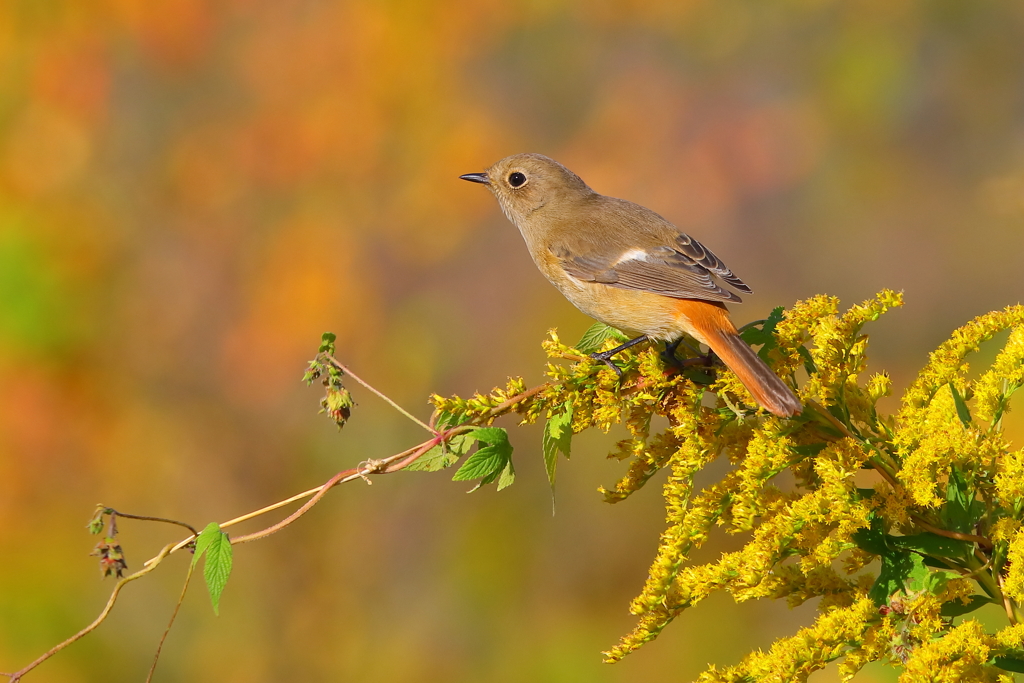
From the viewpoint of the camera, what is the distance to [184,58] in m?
8.66

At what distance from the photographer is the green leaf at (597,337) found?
271 centimetres

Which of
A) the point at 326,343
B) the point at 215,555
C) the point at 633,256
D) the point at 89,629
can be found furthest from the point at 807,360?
the point at 89,629

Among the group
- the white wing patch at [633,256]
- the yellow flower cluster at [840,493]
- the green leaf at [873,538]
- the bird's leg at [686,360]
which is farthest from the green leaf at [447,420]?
the white wing patch at [633,256]

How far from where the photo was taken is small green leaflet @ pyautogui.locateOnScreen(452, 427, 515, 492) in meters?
2.09

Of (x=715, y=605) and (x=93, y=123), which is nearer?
(x=715, y=605)

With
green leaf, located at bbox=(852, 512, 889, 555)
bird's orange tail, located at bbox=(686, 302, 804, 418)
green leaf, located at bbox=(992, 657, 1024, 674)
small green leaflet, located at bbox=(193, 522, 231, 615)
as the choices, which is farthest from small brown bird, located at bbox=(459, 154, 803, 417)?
small green leaflet, located at bbox=(193, 522, 231, 615)

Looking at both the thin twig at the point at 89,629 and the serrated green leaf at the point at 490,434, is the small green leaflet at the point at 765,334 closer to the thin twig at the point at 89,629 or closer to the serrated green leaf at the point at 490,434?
the serrated green leaf at the point at 490,434

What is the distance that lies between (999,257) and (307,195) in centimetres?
561

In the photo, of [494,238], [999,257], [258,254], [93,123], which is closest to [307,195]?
[258,254]

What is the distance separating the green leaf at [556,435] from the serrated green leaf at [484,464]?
13 cm

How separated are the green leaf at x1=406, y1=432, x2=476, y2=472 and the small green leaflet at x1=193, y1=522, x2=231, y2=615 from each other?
0.47 meters

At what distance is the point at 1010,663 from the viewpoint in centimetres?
183

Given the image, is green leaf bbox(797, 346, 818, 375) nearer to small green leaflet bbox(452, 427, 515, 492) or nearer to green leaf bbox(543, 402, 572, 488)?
green leaf bbox(543, 402, 572, 488)

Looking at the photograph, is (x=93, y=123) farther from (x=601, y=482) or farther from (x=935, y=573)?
(x=935, y=573)
